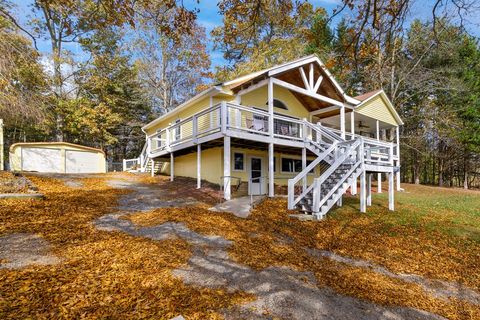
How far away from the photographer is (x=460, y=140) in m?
23.1

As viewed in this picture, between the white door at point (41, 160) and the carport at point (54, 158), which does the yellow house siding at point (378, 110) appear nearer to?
the carport at point (54, 158)

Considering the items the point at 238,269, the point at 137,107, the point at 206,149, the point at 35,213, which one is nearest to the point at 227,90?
the point at 206,149

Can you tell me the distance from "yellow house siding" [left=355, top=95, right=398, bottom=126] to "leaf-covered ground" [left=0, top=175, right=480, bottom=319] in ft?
29.4

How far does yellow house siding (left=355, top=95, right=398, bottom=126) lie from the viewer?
57.3 ft

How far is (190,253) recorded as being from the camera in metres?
5.01

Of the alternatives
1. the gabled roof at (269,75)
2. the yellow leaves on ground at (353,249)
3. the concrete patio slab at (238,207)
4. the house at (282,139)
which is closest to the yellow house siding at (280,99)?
the house at (282,139)

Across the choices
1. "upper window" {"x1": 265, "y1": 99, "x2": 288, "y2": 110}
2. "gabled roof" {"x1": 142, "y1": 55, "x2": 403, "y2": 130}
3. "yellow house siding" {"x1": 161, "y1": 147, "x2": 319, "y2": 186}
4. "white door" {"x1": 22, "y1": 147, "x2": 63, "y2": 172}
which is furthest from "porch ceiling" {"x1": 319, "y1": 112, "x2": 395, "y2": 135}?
"white door" {"x1": 22, "y1": 147, "x2": 63, "y2": 172}

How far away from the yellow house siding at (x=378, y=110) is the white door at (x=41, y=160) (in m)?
20.1

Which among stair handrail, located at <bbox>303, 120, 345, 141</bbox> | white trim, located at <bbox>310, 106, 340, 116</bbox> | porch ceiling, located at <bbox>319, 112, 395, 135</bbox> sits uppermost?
white trim, located at <bbox>310, 106, 340, 116</bbox>

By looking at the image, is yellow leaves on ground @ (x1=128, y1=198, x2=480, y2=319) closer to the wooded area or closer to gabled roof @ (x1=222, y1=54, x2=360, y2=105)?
gabled roof @ (x1=222, y1=54, x2=360, y2=105)

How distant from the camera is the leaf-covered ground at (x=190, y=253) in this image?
3.19m

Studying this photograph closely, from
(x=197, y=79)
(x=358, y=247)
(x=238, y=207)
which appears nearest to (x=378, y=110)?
(x=238, y=207)

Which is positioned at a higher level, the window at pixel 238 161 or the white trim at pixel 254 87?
the white trim at pixel 254 87

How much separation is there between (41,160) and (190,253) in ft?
58.3
